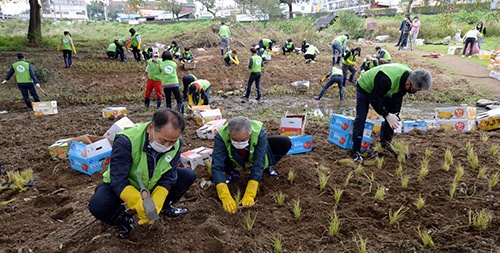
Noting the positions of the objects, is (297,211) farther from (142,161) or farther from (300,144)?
(300,144)

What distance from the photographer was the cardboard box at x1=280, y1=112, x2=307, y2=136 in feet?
15.7

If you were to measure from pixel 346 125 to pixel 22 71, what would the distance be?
7.91 metres

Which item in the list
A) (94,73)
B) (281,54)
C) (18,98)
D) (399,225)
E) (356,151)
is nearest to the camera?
(399,225)

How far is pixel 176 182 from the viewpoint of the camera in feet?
9.39

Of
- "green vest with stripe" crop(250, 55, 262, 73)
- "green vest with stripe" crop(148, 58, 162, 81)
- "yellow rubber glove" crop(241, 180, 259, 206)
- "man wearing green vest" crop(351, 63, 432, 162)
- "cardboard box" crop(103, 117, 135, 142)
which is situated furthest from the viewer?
"green vest with stripe" crop(250, 55, 262, 73)

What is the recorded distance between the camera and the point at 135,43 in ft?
44.6

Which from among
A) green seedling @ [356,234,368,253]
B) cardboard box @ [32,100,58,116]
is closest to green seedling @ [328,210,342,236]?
green seedling @ [356,234,368,253]

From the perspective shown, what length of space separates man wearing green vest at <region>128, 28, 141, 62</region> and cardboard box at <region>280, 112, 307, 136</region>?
34.4 ft

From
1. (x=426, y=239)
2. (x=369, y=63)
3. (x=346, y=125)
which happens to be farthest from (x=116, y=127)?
(x=369, y=63)

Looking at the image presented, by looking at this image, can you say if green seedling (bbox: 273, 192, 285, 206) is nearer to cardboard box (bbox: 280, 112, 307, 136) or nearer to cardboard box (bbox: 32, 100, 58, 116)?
cardboard box (bbox: 280, 112, 307, 136)

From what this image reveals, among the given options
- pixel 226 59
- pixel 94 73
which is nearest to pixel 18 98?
pixel 94 73

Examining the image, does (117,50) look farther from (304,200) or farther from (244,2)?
(244,2)

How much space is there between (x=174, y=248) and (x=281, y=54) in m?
15.1

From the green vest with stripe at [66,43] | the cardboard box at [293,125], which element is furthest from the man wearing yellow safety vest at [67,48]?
the cardboard box at [293,125]
